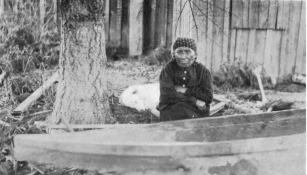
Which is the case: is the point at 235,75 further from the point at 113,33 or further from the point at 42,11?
the point at 42,11

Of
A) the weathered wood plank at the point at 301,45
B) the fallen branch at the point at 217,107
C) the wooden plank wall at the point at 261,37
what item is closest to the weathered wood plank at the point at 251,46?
the wooden plank wall at the point at 261,37

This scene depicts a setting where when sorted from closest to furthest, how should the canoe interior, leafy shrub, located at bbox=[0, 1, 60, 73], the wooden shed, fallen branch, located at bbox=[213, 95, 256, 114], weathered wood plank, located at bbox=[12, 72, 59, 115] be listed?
the canoe interior
weathered wood plank, located at bbox=[12, 72, 59, 115]
fallen branch, located at bbox=[213, 95, 256, 114]
leafy shrub, located at bbox=[0, 1, 60, 73]
the wooden shed

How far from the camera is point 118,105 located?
5.20 metres

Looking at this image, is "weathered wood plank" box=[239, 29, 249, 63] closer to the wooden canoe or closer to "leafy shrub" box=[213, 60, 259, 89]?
"leafy shrub" box=[213, 60, 259, 89]

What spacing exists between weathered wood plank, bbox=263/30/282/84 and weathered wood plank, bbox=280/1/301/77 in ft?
0.32

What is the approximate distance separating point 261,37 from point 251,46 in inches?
8.2

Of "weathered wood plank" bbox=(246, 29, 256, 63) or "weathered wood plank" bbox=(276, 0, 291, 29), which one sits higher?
"weathered wood plank" bbox=(276, 0, 291, 29)

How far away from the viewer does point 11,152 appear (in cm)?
341

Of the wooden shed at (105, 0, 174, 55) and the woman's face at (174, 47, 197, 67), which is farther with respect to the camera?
the wooden shed at (105, 0, 174, 55)

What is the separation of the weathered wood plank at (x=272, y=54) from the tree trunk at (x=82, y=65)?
11.9ft

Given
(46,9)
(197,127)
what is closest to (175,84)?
(197,127)

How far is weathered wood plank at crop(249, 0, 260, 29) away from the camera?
271 inches

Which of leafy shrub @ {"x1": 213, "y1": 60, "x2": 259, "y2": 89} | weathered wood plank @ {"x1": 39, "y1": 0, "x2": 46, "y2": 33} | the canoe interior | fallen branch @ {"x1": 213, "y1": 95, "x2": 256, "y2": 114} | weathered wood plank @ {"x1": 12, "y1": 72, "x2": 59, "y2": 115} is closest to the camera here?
the canoe interior

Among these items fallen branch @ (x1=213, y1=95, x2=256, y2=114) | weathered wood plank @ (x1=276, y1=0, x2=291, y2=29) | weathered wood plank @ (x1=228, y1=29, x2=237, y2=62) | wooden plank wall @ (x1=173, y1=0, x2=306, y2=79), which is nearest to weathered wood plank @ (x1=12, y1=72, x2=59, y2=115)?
fallen branch @ (x1=213, y1=95, x2=256, y2=114)
